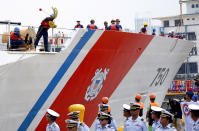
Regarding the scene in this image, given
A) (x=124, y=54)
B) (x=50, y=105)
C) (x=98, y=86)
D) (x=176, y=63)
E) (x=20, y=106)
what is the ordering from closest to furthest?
1. (x=20, y=106)
2. (x=50, y=105)
3. (x=98, y=86)
4. (x=124, y=54)
5. (x=176, y=63)

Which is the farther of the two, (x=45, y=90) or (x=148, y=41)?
(x=148, y=41)

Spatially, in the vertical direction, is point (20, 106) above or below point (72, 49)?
below

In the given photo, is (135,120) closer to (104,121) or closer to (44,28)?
(104,121)

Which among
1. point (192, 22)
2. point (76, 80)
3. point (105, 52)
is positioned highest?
point (192, 22)

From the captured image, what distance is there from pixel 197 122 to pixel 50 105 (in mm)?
3854

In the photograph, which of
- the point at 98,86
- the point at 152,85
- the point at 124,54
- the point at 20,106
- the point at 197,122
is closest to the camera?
the point at 197,122

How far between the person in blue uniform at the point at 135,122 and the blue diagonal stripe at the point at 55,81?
2.74m

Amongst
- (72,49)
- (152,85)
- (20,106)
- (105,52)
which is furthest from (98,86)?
(152,85)

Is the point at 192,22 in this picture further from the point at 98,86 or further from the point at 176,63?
the point at 98,86

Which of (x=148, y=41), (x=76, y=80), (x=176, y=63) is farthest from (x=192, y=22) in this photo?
(x=76, y=80)

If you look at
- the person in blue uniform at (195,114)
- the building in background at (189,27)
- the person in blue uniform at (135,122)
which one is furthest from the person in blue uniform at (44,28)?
the building in background at (189,27)

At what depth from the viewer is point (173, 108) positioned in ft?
34.9

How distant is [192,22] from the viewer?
148 ft

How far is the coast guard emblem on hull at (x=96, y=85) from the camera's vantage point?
1067 centimetres
